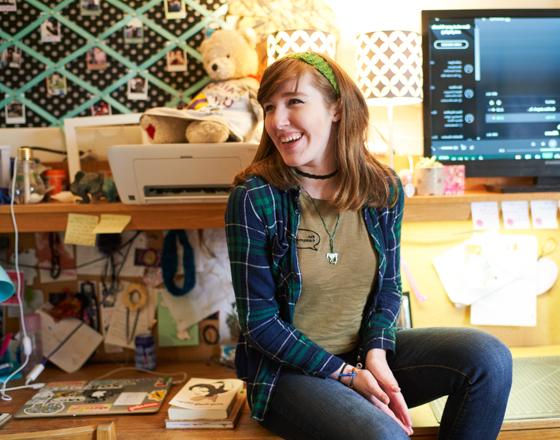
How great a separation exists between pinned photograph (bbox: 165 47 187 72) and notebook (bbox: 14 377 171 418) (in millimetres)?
885

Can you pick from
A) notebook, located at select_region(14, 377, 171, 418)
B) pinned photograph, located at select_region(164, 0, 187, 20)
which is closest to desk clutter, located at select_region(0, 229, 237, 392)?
notebook, located at select_region(14, 377, 171, 418)

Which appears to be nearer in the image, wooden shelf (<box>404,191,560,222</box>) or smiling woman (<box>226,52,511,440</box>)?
smiling woman (<box>226,52,511,440</box>)

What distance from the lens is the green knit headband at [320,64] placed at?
1.29m

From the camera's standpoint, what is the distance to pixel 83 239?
159 cm

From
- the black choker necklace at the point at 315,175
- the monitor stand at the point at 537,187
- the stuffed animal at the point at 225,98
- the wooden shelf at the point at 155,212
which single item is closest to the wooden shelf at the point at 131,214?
the wooden shelf at the point at 155,212

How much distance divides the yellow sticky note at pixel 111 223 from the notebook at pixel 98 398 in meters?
0.42

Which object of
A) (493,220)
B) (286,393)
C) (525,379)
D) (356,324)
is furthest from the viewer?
(493,220)

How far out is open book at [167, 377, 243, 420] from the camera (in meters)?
1.42

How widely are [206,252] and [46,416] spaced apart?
62 cm

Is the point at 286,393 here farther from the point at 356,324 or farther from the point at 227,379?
the point at 227,379

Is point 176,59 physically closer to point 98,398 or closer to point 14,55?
point 14,55

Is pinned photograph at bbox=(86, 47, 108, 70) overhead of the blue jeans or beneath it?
overhead

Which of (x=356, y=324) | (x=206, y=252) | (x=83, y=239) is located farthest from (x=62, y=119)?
(x=356, y=324)

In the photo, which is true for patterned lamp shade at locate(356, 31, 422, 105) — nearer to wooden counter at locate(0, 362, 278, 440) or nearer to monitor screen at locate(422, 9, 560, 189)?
monitor screen at locate(422, 9, 560, 189)
